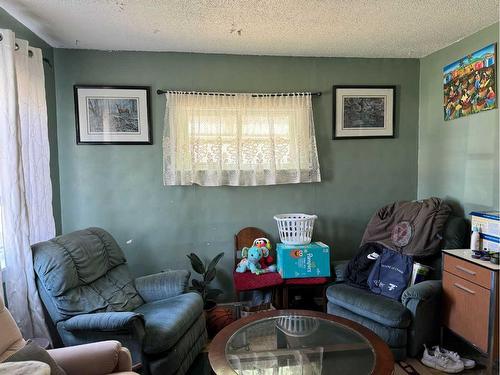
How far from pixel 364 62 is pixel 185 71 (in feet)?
5.70

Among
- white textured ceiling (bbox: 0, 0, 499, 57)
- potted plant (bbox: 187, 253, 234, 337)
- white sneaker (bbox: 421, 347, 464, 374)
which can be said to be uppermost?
white textured ceiling (bbox: 0, 0, 499, 57)

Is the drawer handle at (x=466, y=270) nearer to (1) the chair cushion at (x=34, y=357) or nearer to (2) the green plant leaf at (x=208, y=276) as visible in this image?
(2) the green plant leaf at (x=208, y=276)

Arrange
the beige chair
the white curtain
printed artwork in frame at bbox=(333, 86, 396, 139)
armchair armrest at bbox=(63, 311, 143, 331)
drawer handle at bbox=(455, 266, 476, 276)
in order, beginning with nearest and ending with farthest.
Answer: the beige chair → armchair armrest at bbox=(63, 311, 143, 331) → the white curtain → drawer handle at bbox=(455, 266, 476, 276) → printed artwork in frame at bbox=(333, 86, 396, 139)

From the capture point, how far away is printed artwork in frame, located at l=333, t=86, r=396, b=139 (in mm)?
3098

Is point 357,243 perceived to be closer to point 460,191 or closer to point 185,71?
point 460,191

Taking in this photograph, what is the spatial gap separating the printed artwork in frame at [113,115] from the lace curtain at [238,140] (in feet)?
0.73

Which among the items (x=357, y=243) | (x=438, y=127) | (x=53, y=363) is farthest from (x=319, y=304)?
(x=53, y=363)

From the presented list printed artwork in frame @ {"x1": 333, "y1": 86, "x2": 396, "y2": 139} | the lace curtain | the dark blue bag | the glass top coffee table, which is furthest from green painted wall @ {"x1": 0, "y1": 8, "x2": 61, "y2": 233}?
the dark blue bag

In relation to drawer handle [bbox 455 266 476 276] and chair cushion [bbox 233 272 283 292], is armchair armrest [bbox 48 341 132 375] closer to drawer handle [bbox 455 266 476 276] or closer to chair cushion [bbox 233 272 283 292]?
chair cushion [bbox 233 272 283 292]

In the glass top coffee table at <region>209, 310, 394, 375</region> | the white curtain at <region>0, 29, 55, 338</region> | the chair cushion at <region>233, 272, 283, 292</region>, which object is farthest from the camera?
the chair cushion at <region>233, 272, 283, 292</region>

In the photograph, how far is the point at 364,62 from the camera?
3.12 m

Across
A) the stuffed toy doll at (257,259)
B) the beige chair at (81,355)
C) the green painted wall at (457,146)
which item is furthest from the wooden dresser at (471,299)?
the beige chair at (81,355)

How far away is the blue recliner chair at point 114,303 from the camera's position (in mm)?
1816

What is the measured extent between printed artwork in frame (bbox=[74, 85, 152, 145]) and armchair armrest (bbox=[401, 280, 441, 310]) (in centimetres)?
241
